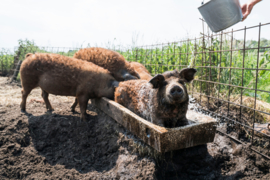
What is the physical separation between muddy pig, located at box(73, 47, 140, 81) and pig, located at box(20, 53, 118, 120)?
0.31 meters

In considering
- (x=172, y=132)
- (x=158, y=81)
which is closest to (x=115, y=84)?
(x=158, y=81)

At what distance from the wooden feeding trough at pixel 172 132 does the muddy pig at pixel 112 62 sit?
1.43 meters

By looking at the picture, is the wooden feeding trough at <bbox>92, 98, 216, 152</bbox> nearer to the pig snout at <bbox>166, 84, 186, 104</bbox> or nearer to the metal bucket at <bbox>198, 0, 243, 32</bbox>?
the pig snout at <bbox>166, 84, 186, 104</bbox>

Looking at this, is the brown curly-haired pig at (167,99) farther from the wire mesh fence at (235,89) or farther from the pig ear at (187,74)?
the wire mesh fence at (235,89)

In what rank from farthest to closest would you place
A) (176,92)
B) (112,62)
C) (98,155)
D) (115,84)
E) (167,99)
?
(112,62), (115,84), (98,155), (167,99), (176,92)

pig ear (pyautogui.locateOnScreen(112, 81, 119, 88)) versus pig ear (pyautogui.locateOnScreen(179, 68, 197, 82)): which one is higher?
pig ear (pyautogui.locateOnScreen(179, 68, 197, 82))

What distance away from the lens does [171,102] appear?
254 cm

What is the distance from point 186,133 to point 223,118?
1595 mm

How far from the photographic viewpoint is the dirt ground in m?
2.74

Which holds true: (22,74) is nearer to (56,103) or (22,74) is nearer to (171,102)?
(56,103)

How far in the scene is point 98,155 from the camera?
3287 mm

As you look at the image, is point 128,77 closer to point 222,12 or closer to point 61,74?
point 61,74

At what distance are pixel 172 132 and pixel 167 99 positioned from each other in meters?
0.39

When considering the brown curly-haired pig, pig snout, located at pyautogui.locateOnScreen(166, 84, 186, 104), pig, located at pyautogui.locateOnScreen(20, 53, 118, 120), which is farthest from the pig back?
pig snout, located at pyautogui.locateOnScreen(166, 84, 186, 104)
